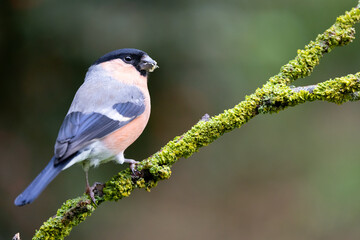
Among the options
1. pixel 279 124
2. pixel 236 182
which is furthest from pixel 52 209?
pixel 279 124

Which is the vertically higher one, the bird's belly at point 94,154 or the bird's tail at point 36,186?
the bird's belly at point 94,154

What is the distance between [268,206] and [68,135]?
5088 mm

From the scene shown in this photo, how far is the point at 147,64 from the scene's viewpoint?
157 inches

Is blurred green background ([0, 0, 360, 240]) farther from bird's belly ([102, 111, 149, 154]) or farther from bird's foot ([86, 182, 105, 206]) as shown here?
bird's foot ([86, 182, 105, 206])

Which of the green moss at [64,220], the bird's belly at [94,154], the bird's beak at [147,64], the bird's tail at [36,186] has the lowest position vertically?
the green moss at [64,220]

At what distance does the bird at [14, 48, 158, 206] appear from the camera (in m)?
2.95

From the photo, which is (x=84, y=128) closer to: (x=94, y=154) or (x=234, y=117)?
(x=94, y=154)

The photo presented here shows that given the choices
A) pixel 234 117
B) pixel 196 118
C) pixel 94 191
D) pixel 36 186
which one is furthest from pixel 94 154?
pixel 196 118

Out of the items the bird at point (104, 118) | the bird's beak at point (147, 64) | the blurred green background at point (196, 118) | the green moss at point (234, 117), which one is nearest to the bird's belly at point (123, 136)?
the bird at point (104, 118)

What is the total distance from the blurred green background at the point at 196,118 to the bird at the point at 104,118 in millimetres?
930

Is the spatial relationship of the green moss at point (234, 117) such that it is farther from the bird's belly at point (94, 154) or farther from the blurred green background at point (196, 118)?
the blurred green background at point (196, 118)

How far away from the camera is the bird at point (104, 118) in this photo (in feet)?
9.67

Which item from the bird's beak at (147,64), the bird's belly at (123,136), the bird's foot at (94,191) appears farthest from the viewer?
the bird's beak at (147,64)

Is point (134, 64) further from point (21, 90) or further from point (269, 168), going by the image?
point (269, 168)
